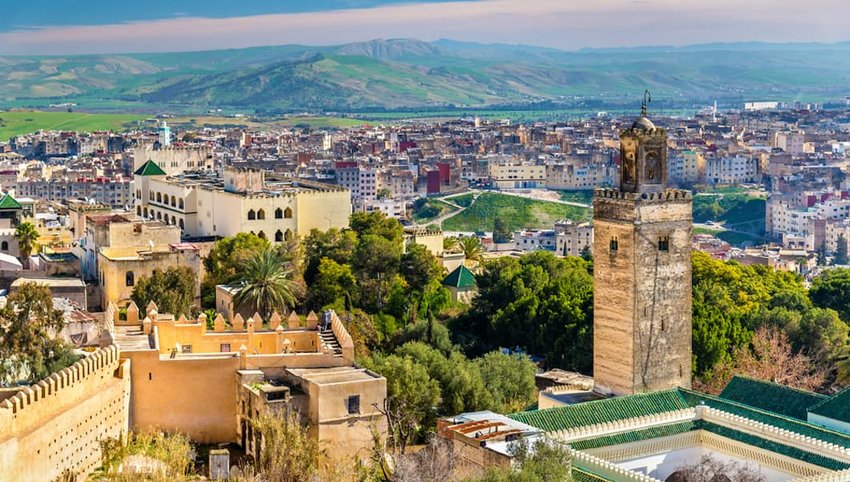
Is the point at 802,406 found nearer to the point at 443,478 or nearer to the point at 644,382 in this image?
the point at 644,382

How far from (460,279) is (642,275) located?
11.0 metres

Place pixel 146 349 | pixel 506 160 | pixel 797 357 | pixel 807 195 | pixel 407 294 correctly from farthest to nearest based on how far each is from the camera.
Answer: pixel 506 160 → pixel 807 195 → pixel 407 294 → pixel 797 357 → pixel 146 349

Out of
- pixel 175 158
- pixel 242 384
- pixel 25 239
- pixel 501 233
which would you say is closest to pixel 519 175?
pixel 501 233

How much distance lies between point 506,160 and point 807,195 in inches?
936

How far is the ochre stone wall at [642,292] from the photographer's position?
20.3 meters

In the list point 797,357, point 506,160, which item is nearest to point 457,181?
point 506,160

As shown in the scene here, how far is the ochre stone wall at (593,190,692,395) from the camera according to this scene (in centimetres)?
2030

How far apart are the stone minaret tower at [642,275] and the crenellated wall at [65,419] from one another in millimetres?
6775

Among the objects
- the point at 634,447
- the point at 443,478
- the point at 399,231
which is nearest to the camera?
the point at 443,478

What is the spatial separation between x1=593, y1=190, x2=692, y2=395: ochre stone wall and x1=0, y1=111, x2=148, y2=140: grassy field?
116148mm

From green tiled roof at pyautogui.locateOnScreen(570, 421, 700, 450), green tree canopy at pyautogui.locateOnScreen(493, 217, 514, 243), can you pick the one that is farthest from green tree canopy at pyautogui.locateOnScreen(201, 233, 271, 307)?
green tree canopy at pyautogui.locateOnScreen(493, 217, 514, 243)

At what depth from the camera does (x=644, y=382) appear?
66.7 ft

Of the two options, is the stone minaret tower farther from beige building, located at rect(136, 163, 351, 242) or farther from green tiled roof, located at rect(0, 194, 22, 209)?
green tiled roof, located at rect(0, 194, 22, 209)

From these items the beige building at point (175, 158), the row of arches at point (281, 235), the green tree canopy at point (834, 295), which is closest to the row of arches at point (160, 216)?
the row of arches at point (281, 235)
